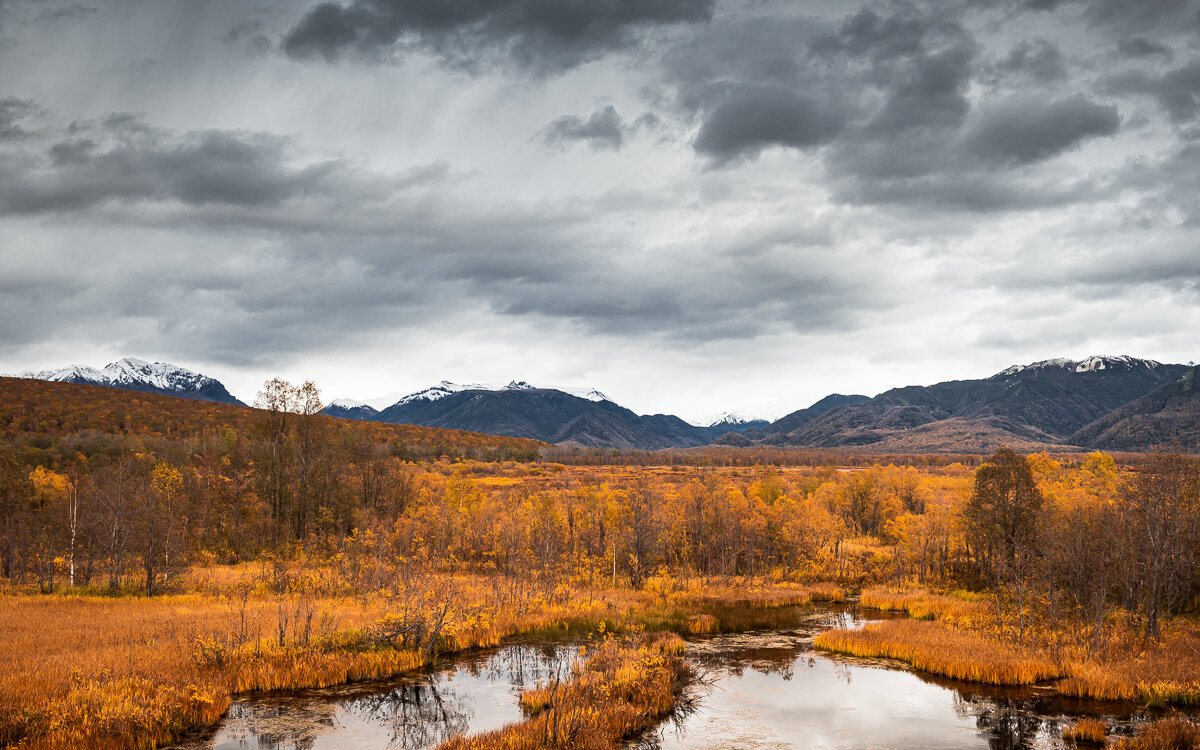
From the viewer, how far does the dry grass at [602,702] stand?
18188 mm

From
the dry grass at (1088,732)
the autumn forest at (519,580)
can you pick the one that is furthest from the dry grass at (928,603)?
the dry grass at (1088,732)

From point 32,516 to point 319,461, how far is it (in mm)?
19577

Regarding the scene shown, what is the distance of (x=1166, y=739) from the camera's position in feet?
61.1

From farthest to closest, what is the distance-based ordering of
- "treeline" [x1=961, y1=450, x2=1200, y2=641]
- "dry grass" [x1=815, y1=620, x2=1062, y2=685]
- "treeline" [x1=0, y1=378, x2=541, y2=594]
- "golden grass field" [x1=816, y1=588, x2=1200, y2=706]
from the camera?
1. "treeline" [x1=0, y1=378, x2=541, y2=594]
2. "treeline" [x1=961, y1=450, x2=1200, y2=641]
3. "dry grass" [x1=815, y1=620, x2=1062, y2=685]
4. "golden grass field" [x1=816, y1=588, x2=1200, y2=706]

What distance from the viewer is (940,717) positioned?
74.4 feet

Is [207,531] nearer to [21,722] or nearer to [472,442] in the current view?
[21,722]

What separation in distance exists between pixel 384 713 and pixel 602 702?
726 cm

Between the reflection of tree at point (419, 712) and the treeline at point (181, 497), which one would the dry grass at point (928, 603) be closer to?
the reflection of tree at point (419, 712)

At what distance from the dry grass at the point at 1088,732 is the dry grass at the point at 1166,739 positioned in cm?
65

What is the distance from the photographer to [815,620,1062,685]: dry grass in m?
26.4

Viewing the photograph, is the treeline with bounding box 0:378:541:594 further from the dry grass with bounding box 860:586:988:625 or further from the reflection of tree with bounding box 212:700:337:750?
the dry grass with bounding box 860:586:988:625

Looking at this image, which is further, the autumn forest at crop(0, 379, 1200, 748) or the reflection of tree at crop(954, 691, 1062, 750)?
the autumn forest at crop(0, 379, 1200, 748)

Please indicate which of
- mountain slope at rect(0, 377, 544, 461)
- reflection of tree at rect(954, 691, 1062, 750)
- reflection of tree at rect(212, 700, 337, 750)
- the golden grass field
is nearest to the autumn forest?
the golden grass field

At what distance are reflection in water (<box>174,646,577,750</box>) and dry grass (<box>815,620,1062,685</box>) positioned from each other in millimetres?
14162
